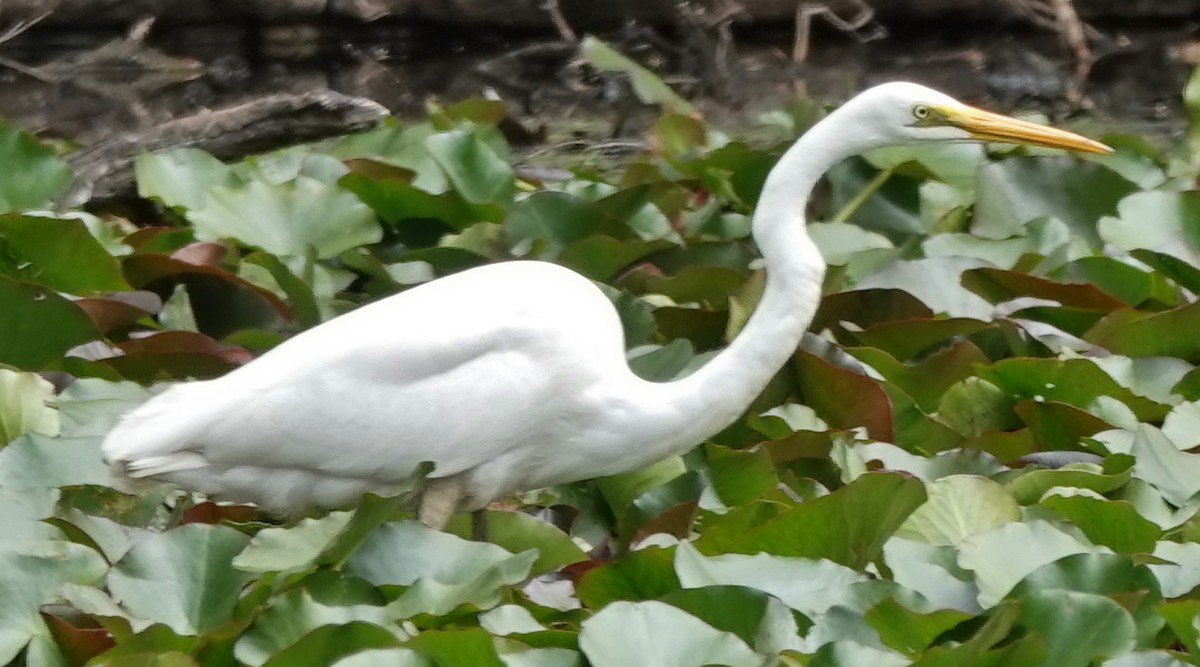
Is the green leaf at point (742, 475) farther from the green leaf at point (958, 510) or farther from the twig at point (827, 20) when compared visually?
the twig at point (827, 20)

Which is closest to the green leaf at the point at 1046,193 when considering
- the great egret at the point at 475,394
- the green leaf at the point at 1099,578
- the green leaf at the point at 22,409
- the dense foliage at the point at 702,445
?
the dense foliage at the point at 702,445

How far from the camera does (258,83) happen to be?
6715mm

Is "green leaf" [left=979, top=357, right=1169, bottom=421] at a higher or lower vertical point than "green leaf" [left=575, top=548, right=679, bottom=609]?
lower

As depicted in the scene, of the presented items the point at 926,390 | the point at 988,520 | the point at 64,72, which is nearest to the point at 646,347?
the point at 926,390

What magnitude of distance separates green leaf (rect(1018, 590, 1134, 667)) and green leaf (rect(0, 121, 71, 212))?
2275 mm

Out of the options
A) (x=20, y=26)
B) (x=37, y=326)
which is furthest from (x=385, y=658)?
(x=20, y=26)

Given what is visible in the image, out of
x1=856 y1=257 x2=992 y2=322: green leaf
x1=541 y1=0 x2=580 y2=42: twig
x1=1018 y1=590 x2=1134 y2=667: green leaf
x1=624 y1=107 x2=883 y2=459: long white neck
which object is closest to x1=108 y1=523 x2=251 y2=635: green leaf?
x1=624 y1=107 x2=883 y2=459: long white neck

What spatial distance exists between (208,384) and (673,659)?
2.92 ft

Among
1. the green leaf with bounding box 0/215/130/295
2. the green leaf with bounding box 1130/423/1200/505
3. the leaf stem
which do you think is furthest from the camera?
the leaf stem

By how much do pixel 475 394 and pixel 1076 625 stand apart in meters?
0.89

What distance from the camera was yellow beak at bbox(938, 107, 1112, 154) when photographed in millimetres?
2613

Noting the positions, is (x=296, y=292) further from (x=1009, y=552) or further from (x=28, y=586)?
(x=1009, y=552)

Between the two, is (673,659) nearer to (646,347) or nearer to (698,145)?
(646,347)

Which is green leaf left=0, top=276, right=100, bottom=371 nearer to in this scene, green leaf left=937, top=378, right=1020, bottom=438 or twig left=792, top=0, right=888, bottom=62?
green leaf left=937, top=378, right=1020, bottom=438
